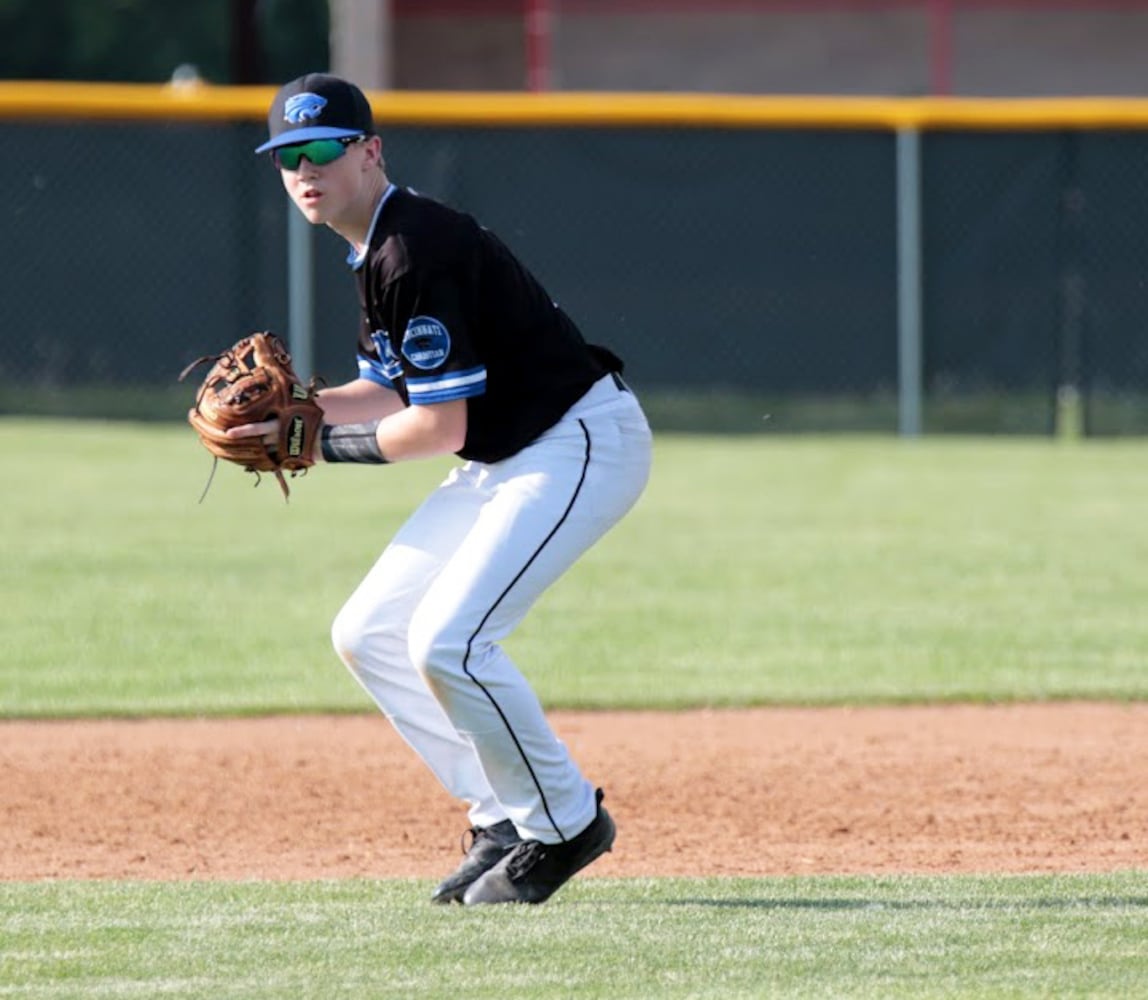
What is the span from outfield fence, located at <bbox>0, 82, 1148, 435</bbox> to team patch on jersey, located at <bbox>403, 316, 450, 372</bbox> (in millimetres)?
10434

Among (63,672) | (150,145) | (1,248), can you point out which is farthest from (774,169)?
(63,672)

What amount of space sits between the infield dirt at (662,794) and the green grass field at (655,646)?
342mm

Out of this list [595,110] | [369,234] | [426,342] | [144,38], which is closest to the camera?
[426,342]

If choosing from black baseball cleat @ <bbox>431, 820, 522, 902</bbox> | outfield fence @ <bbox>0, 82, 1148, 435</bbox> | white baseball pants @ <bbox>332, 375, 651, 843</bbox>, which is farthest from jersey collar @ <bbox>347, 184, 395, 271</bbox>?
outfield fence @ <bbox>0, 82, 1148, 435</bbox>

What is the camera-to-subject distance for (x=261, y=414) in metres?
4.83

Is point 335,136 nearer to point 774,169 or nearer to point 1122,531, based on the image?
point 1122,531

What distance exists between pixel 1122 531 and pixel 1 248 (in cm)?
797

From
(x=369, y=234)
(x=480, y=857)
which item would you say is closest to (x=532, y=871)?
(x=480, y=857)

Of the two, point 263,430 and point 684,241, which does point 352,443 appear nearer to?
point 263,430

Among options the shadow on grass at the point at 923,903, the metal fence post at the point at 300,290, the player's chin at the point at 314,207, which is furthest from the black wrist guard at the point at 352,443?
the metal fence post at the point at 300,290

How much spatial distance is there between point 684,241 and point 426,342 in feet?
35.3

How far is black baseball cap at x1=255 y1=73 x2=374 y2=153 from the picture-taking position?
463cm

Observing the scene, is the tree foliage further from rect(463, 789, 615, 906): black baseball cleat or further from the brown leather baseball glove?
rect(463, 789, 615, 906): black baseball cleat

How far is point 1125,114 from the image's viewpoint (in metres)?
14.8
